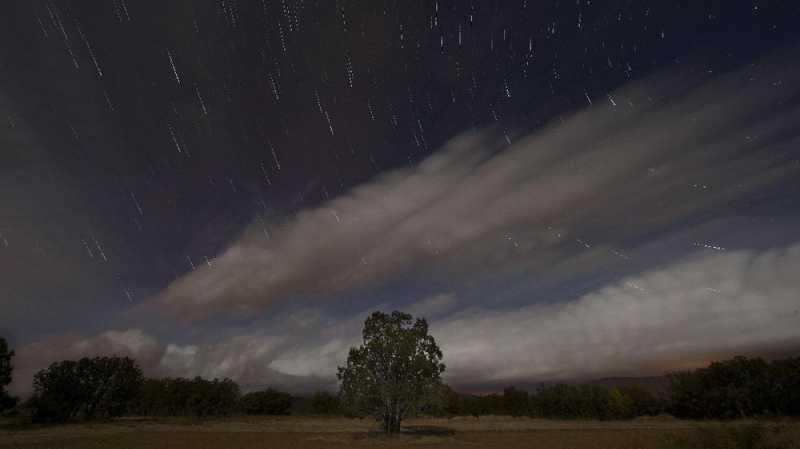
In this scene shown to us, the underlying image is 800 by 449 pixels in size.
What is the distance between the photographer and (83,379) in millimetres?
98938

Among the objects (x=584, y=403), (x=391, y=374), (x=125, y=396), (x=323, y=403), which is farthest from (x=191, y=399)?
(x=584, y=403)

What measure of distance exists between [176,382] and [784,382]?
170m

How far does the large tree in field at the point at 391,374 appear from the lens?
5356 cm

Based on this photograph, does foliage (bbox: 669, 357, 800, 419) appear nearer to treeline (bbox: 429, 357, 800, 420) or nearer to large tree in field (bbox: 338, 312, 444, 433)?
treeline (bbox: 429, 357, 800, 420)

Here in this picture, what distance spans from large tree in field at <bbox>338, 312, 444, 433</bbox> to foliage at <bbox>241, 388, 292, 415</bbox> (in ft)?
372

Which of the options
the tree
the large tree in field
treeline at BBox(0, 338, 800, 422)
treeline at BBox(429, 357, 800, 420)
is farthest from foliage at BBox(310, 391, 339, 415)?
the large tree in field

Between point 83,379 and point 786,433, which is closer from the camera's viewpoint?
point 786,433

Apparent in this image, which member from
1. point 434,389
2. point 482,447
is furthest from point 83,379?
point 482,447

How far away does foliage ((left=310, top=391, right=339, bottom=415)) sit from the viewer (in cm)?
17400

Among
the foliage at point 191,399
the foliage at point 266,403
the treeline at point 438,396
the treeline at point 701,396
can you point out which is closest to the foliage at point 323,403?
the treeline at point 438,396

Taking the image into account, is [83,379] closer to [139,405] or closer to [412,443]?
[139,405]

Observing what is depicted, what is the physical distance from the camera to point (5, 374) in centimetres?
8362

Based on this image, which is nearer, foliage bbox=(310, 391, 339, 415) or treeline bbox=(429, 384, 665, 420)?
treeline bbox=(429, 384, 665, 420)

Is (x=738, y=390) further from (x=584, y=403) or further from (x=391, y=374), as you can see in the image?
(x=391, y=374)
